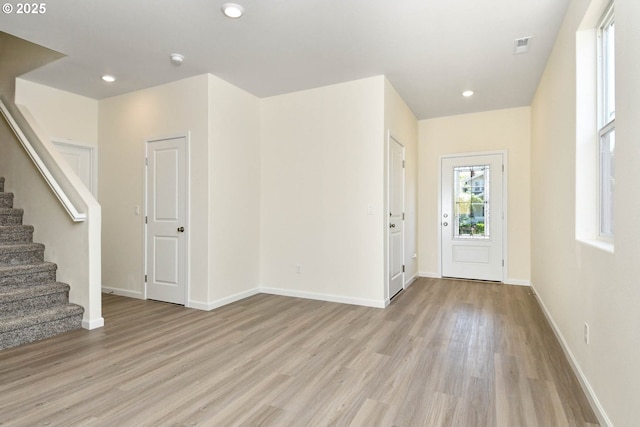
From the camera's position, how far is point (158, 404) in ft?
6.57

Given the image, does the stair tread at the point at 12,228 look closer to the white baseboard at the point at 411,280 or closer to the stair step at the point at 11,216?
the stair step at the point at 11,216

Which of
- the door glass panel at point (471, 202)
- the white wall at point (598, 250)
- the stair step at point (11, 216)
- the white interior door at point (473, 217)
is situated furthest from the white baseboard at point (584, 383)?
the stair step at point (11, 216)

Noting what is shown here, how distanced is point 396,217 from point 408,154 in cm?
119

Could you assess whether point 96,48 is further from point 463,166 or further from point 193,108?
point 463,166

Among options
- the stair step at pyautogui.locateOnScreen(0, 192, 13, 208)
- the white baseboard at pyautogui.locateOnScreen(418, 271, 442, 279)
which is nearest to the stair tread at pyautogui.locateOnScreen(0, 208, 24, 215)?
the stair step at pyautogui.locateOnScreen(0, 192, 13, 208)

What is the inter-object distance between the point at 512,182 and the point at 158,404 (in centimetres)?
550

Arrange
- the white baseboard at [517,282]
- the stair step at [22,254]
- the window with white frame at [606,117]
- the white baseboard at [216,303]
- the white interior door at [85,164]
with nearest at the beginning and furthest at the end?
the window with white frame at [606,117] → the stair step at [22,254] → the white baseboard at [216,303] → the white interior door at [85,164] → the white baseboard at [517,282]

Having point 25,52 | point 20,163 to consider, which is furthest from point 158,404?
point 25,52

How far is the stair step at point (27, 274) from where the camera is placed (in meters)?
→ 3.22

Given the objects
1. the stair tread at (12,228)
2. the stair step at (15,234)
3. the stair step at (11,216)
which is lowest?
the stair step at (15,234)

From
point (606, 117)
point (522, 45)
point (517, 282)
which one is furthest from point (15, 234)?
point (517, 282)

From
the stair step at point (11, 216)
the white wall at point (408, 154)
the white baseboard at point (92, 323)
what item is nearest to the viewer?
the white baseboard at point (92, 323)

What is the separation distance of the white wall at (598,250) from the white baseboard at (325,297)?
1809 mm

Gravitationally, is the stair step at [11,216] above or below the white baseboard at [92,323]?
above
